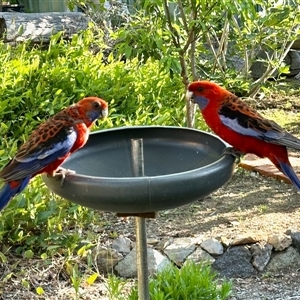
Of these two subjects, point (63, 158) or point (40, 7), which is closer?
point (63, 158)

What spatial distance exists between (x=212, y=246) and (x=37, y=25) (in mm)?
4685

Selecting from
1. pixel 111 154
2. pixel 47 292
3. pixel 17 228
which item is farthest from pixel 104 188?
pixel 17 228

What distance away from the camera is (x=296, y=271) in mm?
3930

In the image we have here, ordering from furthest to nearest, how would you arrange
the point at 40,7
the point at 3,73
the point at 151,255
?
the point at 40,7 → the point at 3,73 → the point at 151,255

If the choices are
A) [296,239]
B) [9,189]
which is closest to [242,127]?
[296,239]

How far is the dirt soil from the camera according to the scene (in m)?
3.63

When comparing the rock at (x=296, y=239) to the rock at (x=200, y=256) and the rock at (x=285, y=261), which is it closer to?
the rock at (x=285, y=261)

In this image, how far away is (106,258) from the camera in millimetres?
3902

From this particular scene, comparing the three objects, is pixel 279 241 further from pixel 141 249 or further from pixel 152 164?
pixel 141 249

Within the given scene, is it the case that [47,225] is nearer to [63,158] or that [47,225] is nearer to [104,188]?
[63,158]

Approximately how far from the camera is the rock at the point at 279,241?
397cm

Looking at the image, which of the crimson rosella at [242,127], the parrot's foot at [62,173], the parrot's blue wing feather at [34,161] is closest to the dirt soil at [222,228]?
the crimson rosella at [242,127]

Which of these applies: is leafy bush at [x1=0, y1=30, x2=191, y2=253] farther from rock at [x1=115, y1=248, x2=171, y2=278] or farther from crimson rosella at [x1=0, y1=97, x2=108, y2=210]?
crimson rosella at [x1=0, y1=97, x2=108, y2=210]

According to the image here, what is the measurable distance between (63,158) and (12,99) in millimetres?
2767
